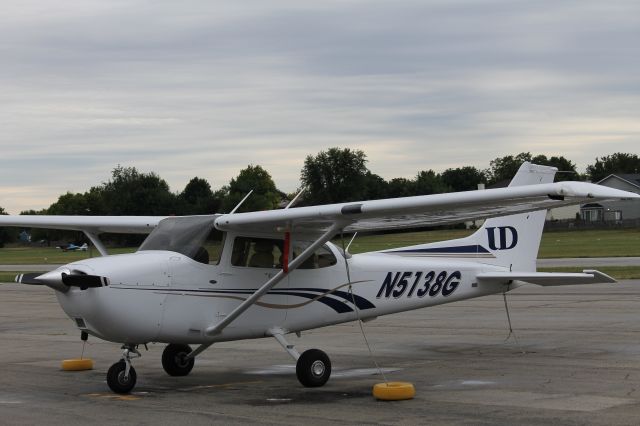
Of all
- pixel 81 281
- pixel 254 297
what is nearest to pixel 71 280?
pixel 81 281

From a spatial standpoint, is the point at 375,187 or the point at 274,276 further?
the point at 375,187

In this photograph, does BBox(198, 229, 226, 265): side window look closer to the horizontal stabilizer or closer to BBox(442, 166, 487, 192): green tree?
the horizontal stabilizer

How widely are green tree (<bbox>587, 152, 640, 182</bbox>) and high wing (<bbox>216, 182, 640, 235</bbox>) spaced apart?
454 ft

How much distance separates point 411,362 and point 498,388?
8.79ft

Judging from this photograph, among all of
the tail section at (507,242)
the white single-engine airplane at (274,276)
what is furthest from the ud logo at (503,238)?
the white single-engine airplane at (274,276)

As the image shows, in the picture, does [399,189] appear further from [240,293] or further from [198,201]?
[240,293]

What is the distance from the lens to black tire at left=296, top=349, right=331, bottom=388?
11148mm

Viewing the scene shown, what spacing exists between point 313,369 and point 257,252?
164 cm

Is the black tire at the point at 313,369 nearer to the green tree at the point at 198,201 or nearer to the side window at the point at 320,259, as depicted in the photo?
the side window at the point at 320,259

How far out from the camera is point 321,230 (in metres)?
12.0

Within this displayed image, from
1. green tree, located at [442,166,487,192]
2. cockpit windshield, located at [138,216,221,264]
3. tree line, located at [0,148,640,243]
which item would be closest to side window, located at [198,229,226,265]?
cockpit windshield, located at [138,216,221,264]

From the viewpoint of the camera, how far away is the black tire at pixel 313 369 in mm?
11148

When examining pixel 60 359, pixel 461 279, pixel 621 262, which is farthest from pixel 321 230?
pixel 621 262

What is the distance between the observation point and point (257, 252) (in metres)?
11.8
